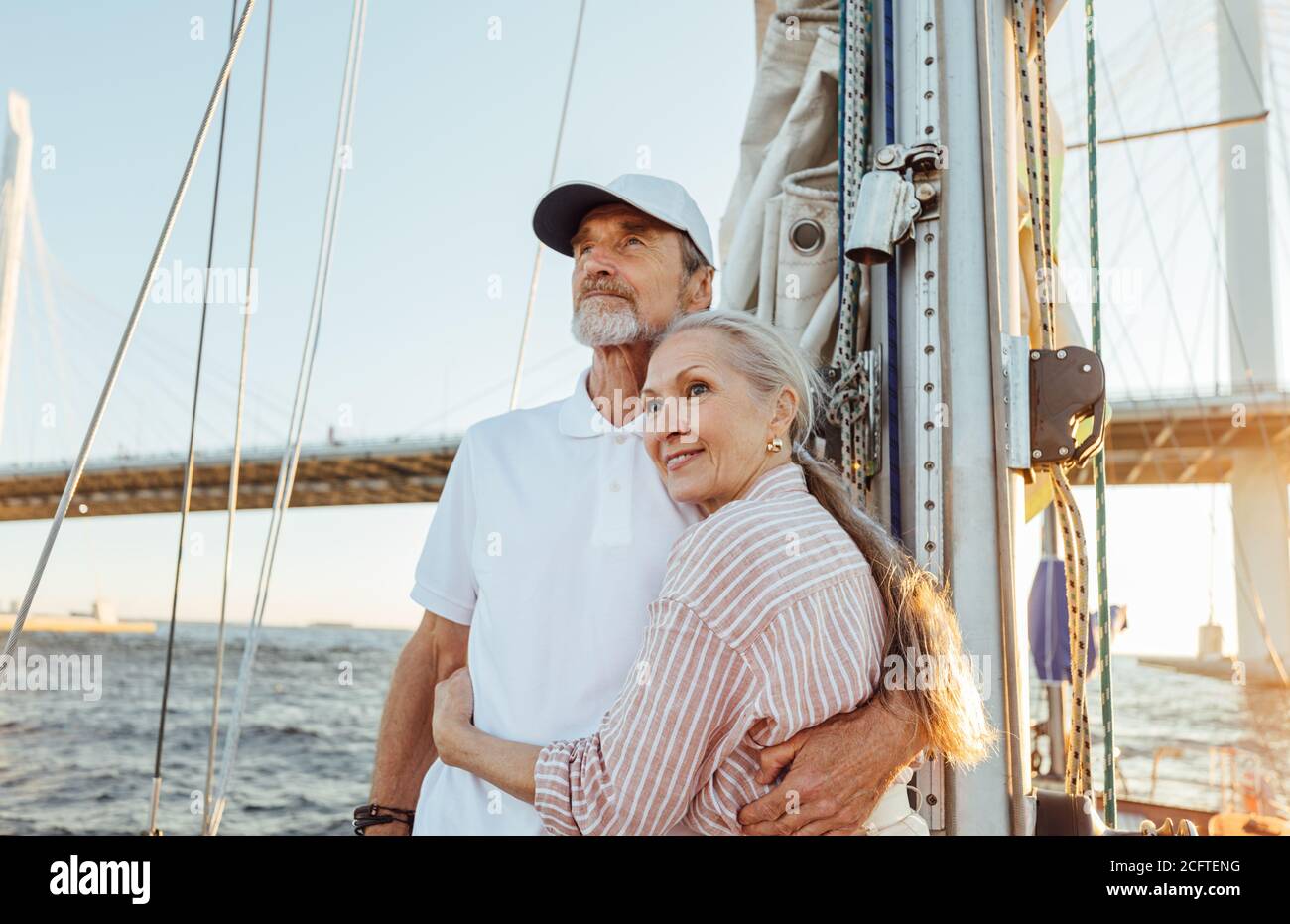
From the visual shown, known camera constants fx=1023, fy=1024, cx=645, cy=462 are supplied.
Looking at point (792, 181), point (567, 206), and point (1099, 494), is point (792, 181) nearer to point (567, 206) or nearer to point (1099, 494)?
point (567, 206)

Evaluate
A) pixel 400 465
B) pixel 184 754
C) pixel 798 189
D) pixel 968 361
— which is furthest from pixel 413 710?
pixel 400 465

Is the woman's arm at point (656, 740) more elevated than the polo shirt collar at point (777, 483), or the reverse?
the polo shirt collar at point (777, 483)

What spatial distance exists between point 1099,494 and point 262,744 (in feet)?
64.0

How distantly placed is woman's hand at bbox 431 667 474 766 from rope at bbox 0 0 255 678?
0.76 meters

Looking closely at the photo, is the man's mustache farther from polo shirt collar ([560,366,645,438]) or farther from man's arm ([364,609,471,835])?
man's arm ([364,609,471,835])

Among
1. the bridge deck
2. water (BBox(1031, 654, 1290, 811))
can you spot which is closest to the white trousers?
water (BBox(1031, 654, 1290, 811))

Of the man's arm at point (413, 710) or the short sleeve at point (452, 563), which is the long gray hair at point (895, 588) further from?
the man's arm at point (413, 710)

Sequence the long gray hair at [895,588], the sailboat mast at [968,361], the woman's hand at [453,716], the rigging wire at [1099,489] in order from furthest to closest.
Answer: the rigging wire at [1099,489]
the sailboat mast at [968,361]
the woman's hand at [453,716]
the long gray hair at [895,588]

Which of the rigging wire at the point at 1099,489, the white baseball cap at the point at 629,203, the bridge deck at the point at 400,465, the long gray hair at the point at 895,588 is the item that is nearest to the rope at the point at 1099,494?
the rigging wire at the point at 1099,489

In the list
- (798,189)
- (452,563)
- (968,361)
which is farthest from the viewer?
(798,189)

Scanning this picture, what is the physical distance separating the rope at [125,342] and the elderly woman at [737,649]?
3.03 feet

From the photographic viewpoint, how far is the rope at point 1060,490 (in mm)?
1401

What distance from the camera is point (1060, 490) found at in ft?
4.76
